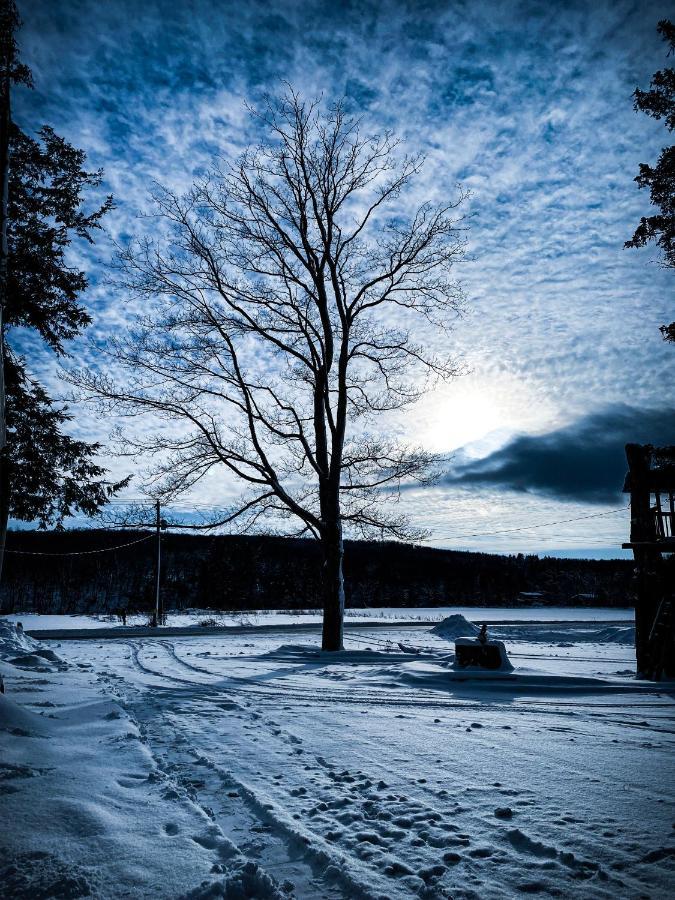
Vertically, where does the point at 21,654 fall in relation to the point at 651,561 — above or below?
below

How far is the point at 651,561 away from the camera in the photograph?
32.3ft

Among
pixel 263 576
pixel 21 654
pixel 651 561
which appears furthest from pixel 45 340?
pixel 263 576

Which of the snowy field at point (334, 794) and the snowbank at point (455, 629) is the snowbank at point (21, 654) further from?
the snowbank at point (455, 629)

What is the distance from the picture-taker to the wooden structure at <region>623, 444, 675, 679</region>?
9.09 m

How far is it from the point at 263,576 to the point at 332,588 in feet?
235

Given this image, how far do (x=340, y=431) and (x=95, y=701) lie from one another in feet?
30.4

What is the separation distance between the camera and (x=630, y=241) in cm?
1188

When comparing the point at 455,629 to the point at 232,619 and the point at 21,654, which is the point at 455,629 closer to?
the point at 21,654

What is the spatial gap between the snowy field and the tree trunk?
626 centimetres

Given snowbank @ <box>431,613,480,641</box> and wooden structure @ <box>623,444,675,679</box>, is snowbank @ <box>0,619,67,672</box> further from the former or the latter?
snowbank @ <box>431,613,480,641</box>

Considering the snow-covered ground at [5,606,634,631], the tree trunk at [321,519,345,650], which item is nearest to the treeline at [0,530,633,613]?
the snow-covered ground at [5,606,634,631]

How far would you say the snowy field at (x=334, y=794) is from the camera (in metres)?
2.30

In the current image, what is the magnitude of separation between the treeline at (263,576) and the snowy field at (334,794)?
60069 millimetres

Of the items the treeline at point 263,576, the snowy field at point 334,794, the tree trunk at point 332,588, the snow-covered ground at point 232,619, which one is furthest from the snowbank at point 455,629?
the treeline at point 263,576
